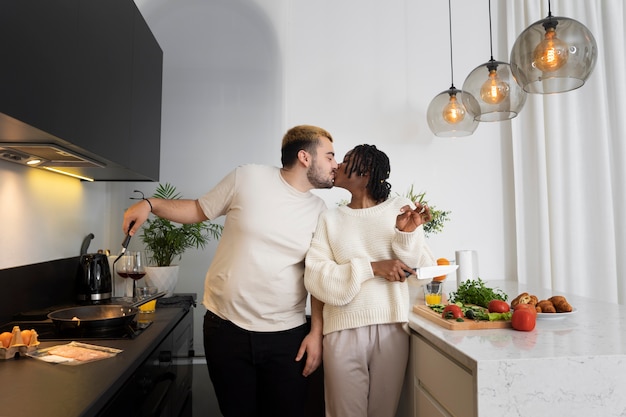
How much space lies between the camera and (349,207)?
76.5 inches

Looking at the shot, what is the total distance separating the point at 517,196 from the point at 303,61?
1.81 metres

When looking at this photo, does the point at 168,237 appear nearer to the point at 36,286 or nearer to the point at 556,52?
the point at 36,286

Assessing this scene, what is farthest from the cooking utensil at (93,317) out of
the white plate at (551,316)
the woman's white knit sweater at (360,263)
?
the white plate at (551,316)

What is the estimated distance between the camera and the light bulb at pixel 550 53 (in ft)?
5.94

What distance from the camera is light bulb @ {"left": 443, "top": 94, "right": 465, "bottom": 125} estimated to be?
9.82ft

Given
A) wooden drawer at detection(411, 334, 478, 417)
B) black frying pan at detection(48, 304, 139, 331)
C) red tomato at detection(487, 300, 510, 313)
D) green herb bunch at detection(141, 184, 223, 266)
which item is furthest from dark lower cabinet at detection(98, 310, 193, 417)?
red tomato at detection(487, 300, 510, 313)

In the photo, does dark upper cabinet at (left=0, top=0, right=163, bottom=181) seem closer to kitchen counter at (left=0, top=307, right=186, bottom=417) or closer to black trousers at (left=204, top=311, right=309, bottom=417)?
kitchen counter at (left=0, top=307, right=186, bottom=417)

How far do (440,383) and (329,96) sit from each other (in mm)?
2350

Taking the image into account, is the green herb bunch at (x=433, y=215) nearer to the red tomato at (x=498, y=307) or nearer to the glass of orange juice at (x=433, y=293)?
the glass of orange juice at (x=433, y=293)

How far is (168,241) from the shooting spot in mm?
2840

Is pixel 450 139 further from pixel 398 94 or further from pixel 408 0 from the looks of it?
pixel 408 0

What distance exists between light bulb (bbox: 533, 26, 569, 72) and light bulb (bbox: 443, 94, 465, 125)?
44.7 inches

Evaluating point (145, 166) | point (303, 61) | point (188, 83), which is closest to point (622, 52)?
point (303, 61)

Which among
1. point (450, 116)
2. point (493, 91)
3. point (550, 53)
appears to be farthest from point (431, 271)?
point (450, 116)
